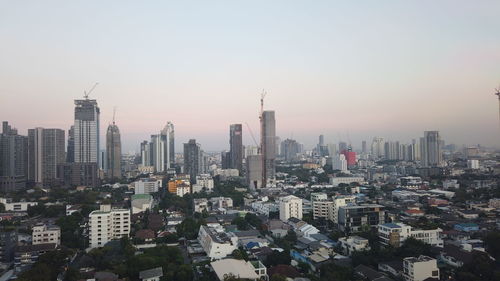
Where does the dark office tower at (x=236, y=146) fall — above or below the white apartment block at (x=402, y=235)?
above

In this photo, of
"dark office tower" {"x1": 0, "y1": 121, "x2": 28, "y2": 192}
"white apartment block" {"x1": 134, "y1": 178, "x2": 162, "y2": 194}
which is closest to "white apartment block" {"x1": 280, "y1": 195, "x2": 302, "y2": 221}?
"white apartment block" {"x1": 134, "y1": 178, "x2": 162, "y2": 194}

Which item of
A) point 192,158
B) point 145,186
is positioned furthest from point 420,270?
point 192,158

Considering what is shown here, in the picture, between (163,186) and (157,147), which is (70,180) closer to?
(163,186)

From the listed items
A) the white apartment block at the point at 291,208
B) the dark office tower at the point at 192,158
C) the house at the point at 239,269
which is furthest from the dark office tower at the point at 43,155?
the house at the point at 239,269

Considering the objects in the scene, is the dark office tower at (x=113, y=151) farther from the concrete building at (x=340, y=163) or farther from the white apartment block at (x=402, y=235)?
the white apartment block at (x=402, y=235)

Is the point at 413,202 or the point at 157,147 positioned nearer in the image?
the point at 413,202

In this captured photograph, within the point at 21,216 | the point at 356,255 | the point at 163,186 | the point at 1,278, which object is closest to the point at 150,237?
the point at 1,278

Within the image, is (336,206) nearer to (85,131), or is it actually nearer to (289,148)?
(85,131)
